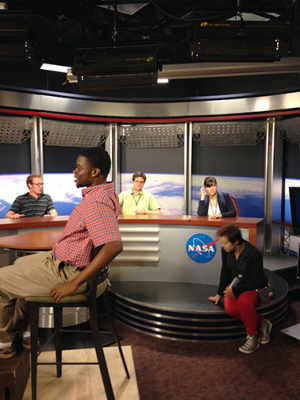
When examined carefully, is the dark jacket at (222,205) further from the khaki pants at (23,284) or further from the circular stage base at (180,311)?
the khaki pants at (23,284)

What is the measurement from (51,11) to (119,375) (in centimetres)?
480

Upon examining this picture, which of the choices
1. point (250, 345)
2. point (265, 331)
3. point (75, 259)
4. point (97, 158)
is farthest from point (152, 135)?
point (75, 259)

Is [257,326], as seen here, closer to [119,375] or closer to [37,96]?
[119,375]

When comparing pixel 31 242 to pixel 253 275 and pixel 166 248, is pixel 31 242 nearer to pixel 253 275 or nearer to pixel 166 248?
pixel 166 248

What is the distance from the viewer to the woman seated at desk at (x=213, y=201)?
4.60m

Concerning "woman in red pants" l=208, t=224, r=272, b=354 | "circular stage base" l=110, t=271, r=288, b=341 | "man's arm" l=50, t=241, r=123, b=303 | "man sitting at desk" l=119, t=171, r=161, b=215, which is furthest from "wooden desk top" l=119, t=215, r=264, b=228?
"man's arm" l=50, t=241, r=123, b=303

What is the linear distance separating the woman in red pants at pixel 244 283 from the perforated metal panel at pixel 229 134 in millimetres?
3241

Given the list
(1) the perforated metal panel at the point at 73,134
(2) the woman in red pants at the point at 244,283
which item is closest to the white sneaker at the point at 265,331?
(2) the woman in red pants at the point at 244,283

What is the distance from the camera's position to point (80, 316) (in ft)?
12.1

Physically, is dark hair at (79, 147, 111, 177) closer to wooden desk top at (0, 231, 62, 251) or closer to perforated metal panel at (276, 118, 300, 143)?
wooden desk top at (0, 231, 62, 251)

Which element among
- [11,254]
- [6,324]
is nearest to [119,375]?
[6,324]

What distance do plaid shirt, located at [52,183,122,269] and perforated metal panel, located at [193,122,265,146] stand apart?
4663 mm

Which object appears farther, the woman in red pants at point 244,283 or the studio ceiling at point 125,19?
the studio ceiling at point 125,19

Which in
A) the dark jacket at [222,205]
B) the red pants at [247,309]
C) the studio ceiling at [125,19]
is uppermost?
the studio ceiling at [125,19]
